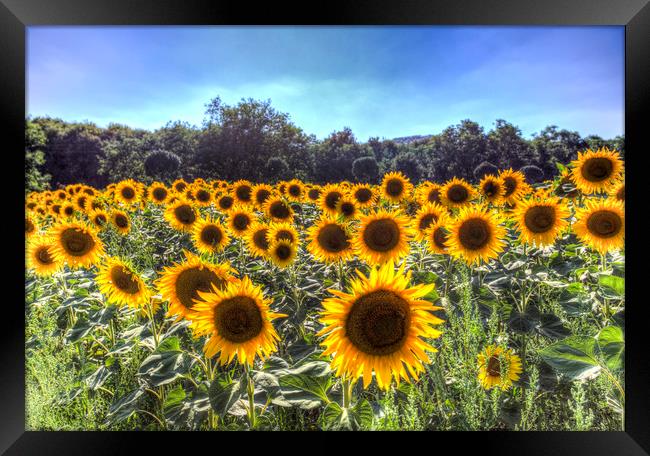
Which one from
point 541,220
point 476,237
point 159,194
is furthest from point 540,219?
point 159,194

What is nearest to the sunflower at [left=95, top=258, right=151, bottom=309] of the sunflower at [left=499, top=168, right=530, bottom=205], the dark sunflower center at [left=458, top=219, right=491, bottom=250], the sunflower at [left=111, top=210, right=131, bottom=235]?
the sunflower at [left=111, top=210, right=131, bottom=235]

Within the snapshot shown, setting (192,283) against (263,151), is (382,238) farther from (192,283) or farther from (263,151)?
(192,283)

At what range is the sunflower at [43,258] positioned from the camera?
7.46ft

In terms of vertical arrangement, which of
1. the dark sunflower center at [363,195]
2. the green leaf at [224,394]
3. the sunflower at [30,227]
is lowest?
the green leaf at [224,394]

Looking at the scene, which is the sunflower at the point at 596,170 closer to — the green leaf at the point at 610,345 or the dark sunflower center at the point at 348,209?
the green leaf at the point at 610,345

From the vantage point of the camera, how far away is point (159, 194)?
2.99 metres

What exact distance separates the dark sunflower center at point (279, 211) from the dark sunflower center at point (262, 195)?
74 mm

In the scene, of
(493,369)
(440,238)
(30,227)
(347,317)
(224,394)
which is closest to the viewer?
(347,317)

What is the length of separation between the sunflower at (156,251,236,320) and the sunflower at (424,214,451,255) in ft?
3.98

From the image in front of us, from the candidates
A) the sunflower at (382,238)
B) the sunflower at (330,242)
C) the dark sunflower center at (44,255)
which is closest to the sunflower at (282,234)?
the sunflower at (330,242)

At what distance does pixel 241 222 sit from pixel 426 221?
4.05 ft

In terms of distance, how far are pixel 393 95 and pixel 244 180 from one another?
1020mm

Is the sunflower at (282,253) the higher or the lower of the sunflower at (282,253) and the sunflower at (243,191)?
the lower
